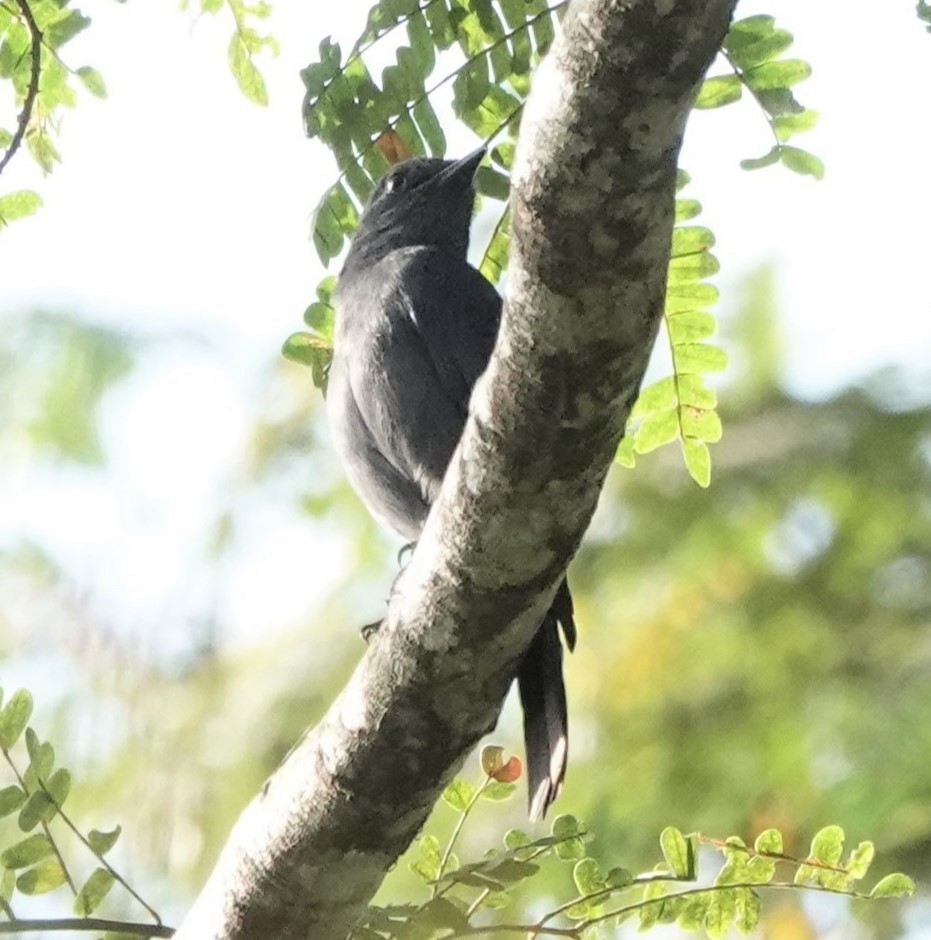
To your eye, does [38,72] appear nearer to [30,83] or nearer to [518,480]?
[30,83]

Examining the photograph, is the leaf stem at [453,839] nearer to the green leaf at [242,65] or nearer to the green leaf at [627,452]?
the green leaf at [627,452]

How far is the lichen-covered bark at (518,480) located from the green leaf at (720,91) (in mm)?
1341

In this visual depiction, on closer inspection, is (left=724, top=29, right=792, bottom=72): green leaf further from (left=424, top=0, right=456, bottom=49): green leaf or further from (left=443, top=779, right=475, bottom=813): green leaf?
(left=443, top=779, right=475, bottom=813): green leaf

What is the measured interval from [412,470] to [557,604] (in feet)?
1.98

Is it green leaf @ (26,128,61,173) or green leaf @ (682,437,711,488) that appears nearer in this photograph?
green leaf @ (682,437,711,488)

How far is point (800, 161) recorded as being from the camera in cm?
326

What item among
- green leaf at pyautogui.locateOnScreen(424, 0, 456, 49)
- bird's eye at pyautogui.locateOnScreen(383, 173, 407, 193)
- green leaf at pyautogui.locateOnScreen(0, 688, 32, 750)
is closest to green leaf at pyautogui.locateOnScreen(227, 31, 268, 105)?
green leaf at pyautogui.locateOnScreen(424, 0, 456, 49)

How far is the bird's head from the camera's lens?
4688 mm

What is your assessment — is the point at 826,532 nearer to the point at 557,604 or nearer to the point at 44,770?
the point at 557,604

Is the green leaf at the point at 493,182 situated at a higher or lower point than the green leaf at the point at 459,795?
higher

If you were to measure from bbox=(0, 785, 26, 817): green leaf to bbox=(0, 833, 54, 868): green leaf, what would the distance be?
6 centimetres

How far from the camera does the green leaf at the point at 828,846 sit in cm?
283

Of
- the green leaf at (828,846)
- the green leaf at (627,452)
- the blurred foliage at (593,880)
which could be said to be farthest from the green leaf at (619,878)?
the green leaf at (627,452)

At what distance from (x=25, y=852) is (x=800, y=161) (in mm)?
2034
